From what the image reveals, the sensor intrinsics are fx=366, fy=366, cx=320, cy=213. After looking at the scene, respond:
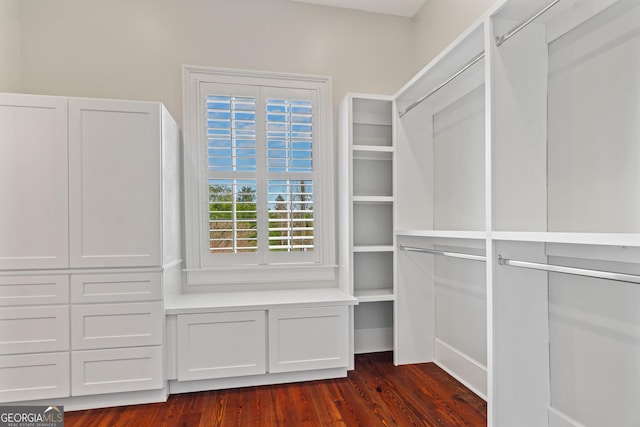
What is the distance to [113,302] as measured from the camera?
2.29 metres

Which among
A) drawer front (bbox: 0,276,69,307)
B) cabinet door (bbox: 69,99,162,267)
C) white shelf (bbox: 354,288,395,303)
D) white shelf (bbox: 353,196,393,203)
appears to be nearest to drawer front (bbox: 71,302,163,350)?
drawer front (bbox: 0,276,69,307)

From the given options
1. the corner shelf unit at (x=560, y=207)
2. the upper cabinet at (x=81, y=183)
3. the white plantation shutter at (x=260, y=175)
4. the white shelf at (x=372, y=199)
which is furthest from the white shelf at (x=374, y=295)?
the upper cabinet at (x=81, y=183)

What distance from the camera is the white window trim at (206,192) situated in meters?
2.92

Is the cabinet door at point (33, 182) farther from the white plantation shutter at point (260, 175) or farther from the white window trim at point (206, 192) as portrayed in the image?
the white plantation shutter at point (260, 175)

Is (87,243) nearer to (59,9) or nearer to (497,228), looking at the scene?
(59,9)

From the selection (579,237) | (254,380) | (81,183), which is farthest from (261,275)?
(579,237)

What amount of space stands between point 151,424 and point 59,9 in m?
3.01

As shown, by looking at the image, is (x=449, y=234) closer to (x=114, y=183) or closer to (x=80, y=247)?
(x=114, y=183)

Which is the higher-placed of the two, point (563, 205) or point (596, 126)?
point (596, 126)

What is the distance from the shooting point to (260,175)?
10.0 feet

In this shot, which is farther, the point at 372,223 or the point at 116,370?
the point at 372,223

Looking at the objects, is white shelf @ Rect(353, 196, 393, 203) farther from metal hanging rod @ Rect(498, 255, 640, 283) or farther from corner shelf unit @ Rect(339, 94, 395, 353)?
metal hanging rod @ Rect(498, 255, 640, 283)

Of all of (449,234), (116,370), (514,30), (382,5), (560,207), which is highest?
(382,5)

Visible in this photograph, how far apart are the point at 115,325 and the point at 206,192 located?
1.16 m
